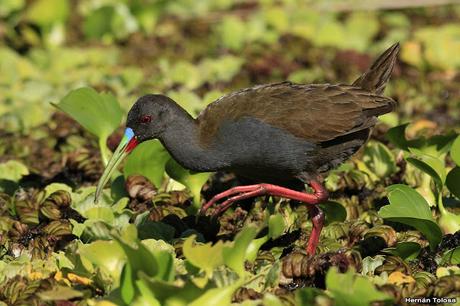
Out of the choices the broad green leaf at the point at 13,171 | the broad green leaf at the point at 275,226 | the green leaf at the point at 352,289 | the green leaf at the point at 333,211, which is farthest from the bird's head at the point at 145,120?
the green leaf at the point at 352,289

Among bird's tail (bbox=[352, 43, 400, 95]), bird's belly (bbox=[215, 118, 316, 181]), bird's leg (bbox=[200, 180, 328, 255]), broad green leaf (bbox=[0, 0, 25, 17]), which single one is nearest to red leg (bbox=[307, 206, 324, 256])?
bird's leg (bbox=[200, 180, 328, 255])

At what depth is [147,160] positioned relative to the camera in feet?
18.4

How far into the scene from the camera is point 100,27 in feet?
30.8

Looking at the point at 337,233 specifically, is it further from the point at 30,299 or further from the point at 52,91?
the point at 52,91

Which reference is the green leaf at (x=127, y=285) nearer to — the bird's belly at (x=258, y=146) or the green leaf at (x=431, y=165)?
the bird's belly at (x=258, y=146)

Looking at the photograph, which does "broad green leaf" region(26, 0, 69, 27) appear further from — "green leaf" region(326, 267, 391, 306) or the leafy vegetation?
"green leaf" region(326, 267, 391, 306)

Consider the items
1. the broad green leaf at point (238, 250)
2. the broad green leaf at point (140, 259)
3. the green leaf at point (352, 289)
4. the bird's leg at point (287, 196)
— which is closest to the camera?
the green leaf at point (352, 289)

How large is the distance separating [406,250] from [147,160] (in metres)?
1.66

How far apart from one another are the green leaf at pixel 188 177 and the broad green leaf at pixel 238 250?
126cm

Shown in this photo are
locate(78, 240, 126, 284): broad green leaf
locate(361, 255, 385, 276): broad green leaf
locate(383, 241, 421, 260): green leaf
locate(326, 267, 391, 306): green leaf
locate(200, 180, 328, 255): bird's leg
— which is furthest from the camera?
locate(200, 180, 328, 255): bird's leg

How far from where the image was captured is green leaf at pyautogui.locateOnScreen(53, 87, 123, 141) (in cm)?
553

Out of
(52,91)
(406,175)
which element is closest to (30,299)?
(406,175)

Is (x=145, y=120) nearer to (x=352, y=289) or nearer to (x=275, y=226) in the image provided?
(x=275, y=226)

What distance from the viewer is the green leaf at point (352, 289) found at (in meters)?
3.74
